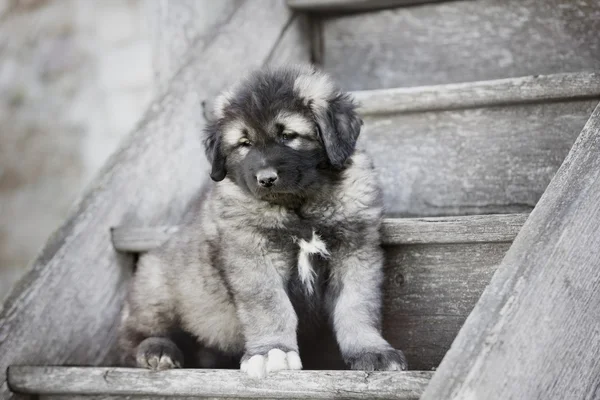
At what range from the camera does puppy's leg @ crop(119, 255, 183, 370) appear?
8.34 ft

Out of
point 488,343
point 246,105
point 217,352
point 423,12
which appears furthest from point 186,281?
point 423,12

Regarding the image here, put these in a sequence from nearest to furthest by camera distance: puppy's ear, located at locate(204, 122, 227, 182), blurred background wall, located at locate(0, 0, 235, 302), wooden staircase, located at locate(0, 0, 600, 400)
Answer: wooden staircase, located at locate(0, 0, 600, 400) < puppy's ear, located at locate(204, 122, 227, 182) < blurred background wall, located at locate(0, 0, 235, 302)

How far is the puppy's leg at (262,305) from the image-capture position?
2.14 meters

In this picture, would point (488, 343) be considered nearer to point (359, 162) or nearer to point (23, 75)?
point (359, 162)

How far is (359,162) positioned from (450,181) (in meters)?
0.47

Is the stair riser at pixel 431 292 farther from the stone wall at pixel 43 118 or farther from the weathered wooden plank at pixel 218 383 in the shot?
the stone wall at pixel 43 118

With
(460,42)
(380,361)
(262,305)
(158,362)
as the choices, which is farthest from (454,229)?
(460,42)

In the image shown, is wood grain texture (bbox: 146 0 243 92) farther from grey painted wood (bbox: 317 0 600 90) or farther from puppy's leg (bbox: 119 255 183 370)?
puppy's leg (bbox: 119 255 183 370)

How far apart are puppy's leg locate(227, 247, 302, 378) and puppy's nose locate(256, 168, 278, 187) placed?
8.2 inches

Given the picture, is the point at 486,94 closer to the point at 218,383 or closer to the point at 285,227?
the point at 285,227

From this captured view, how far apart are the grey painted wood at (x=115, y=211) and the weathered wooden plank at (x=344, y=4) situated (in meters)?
0.11

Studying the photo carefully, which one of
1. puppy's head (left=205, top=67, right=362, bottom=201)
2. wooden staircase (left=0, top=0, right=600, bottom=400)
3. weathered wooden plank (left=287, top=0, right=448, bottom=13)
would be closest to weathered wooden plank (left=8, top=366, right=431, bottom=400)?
wooden staircase (left=0, top=0, right=600, bottom=400)

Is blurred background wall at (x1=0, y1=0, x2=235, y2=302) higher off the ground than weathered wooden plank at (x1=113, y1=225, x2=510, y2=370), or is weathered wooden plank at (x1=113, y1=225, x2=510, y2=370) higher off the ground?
weathered wooden plank at (x1=113, y1=225, x2=510, y2=370)

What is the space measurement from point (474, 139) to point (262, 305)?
991 millimetres
